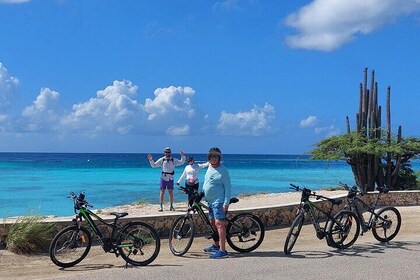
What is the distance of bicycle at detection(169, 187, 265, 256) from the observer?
27.8 ft

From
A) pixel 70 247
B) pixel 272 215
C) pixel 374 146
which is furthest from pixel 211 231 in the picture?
pixel 374 146

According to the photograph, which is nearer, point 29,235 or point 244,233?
point 244,233

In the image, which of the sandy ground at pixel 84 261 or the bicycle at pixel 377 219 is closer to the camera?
the sandy ground at pixel 84 261

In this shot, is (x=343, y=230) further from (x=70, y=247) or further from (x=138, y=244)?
(x=70, y=247)

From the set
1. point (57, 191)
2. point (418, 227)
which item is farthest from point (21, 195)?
point (418, 227)

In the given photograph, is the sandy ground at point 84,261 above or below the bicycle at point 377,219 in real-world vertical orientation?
below

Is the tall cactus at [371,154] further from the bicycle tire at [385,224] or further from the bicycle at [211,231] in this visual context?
the bicycle at [211,231]

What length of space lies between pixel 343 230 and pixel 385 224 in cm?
A: 122

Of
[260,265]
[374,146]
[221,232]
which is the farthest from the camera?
[374,146]

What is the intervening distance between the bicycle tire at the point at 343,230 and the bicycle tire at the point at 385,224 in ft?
2.15

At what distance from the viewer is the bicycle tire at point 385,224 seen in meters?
9.56

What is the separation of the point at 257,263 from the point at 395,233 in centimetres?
361

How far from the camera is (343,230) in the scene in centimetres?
890

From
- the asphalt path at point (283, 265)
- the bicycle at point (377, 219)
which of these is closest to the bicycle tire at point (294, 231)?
the asphalt path at point (283, 265)
